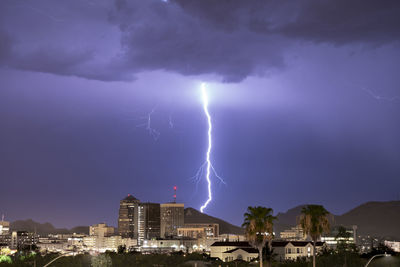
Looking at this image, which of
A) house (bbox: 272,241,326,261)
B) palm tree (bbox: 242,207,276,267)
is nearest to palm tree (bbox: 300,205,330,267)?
palm tree (bbox: 242,207,276,267)

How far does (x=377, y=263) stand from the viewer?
68562 mm

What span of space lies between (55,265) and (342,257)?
42524mm

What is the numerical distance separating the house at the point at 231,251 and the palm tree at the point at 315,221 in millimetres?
45845

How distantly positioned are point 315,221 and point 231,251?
51.5 metres

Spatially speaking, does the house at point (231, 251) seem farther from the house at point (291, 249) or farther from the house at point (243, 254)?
the house at point (291, 249)

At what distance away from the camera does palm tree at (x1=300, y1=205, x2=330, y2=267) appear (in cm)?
5653

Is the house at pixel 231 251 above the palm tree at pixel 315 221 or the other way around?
the other way around

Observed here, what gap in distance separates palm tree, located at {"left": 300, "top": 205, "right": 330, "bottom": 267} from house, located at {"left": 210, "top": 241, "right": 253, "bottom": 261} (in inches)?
1805

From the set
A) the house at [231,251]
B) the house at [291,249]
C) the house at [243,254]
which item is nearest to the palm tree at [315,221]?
the house at [243,254]

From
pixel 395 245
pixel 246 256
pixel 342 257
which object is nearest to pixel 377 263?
pixel 342 257

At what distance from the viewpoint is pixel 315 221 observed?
5697cm

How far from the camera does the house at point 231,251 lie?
103 m

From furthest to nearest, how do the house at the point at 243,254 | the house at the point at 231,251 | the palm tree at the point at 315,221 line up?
the house at the point at 231,251 < the house at the point at 243,254 < the palm tree at the point at 315,221

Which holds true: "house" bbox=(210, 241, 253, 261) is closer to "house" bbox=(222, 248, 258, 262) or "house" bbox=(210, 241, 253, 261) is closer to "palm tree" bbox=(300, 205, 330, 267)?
"house" bbox=(222, 248, 258, 262)
